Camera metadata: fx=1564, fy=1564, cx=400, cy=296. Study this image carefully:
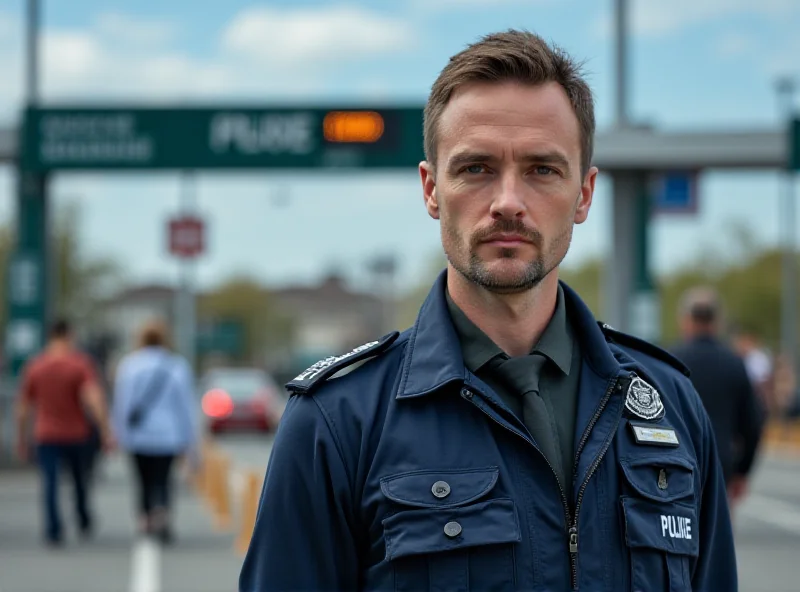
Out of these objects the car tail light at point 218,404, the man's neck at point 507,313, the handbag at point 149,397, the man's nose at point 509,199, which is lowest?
the car tail light at point 218,404

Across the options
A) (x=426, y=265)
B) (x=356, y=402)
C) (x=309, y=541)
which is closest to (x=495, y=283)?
(x=356, y=402)

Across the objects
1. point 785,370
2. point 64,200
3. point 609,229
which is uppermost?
point 64,200

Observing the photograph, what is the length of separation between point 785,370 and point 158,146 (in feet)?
61.2

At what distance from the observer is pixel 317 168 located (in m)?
19.5

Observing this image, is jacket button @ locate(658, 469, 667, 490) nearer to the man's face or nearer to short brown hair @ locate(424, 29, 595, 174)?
the man's face

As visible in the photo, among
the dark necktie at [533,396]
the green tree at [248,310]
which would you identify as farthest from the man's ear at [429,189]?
the green tree at [248,310]

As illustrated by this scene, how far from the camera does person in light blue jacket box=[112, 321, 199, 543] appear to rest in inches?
533

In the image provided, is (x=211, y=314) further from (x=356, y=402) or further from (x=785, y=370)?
(x=356, y=402)

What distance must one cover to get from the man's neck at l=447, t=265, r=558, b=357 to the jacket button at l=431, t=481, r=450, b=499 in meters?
0.33

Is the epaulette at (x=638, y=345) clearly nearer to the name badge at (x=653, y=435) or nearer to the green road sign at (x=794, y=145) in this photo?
the name badge at (x=653, y=435)

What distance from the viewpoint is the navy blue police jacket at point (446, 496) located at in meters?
2.71

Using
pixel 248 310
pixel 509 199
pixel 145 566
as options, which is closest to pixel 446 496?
pixel 509 199

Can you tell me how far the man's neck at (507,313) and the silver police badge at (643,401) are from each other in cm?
21

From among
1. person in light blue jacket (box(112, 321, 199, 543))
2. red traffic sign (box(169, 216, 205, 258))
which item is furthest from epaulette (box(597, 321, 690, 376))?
red traffic sign (box(169, 216, 205, 258))
